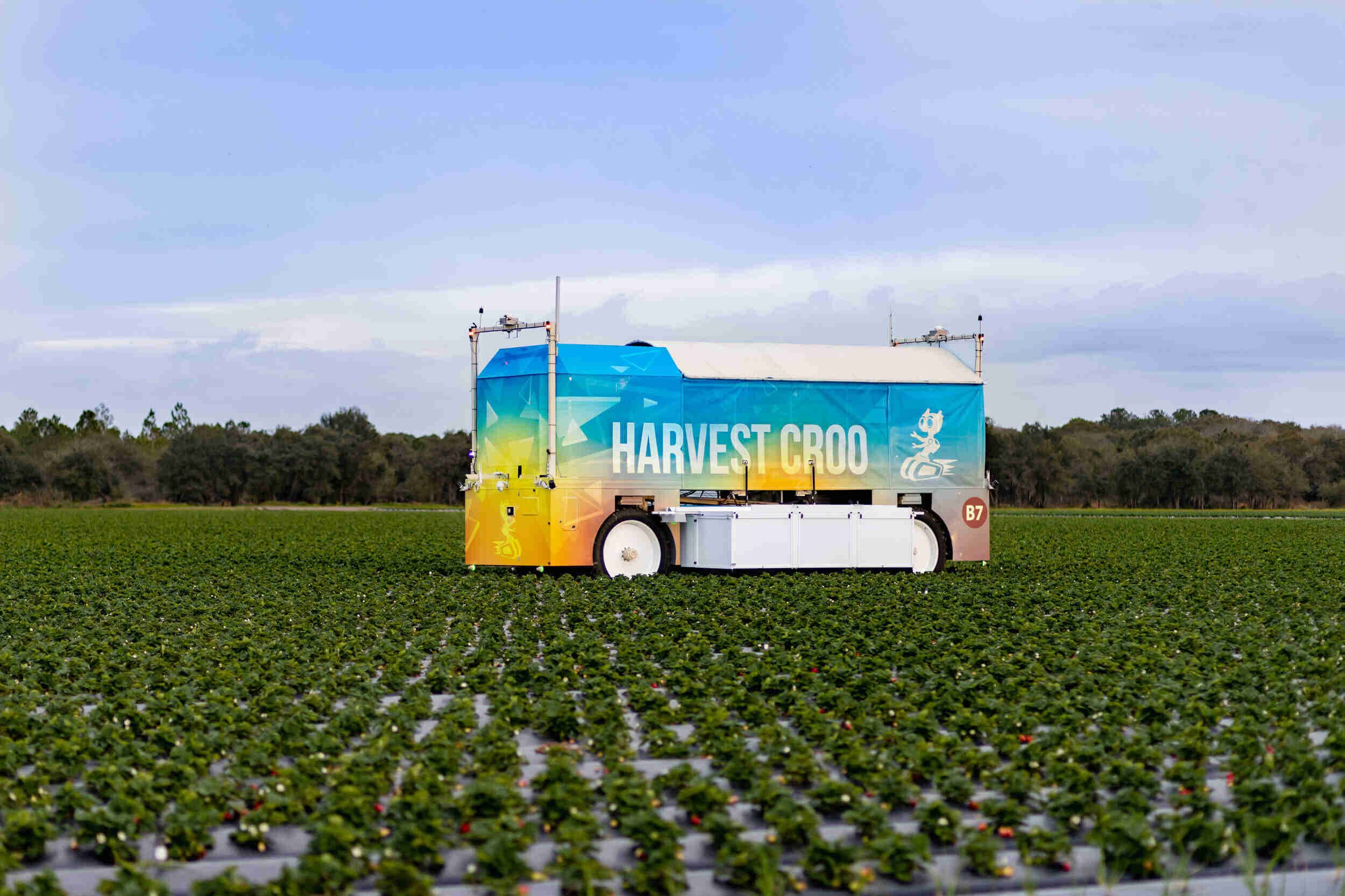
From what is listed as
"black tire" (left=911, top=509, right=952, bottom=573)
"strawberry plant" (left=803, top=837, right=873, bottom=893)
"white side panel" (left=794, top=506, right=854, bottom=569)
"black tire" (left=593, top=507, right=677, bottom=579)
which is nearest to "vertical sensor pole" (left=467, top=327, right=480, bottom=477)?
"black tire" (left=593, top=507, right=677, bottom=579)

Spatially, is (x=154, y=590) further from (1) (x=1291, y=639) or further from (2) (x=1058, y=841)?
(2) (x=1058, y=841)

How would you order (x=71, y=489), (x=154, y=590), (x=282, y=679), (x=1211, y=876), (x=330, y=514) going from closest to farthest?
1. (x=1211, y=876)
2. (x=282, y=679)
3. (x=154, y=590)
4. (x=330, y=514)
5. (x=71, y=489)

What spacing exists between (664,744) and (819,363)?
17.2 m

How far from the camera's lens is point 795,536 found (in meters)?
25.4

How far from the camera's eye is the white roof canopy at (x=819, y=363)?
84.2 ft

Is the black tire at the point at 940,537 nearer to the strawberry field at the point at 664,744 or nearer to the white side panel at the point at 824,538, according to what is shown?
the white side panel at the point at 824,538

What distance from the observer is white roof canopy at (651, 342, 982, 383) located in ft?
84.2

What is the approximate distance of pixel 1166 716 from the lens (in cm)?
1132

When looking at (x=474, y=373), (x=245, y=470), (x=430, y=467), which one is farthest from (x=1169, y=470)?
(x=474, y=373)

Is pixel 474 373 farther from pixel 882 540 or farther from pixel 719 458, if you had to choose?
pixel 882 540

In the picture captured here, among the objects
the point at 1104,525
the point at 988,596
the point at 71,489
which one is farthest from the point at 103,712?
the point at 71,489

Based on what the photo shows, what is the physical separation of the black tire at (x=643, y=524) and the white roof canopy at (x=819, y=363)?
2.76 metres

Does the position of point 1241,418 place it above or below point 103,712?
above

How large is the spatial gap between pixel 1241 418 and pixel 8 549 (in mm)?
125801
